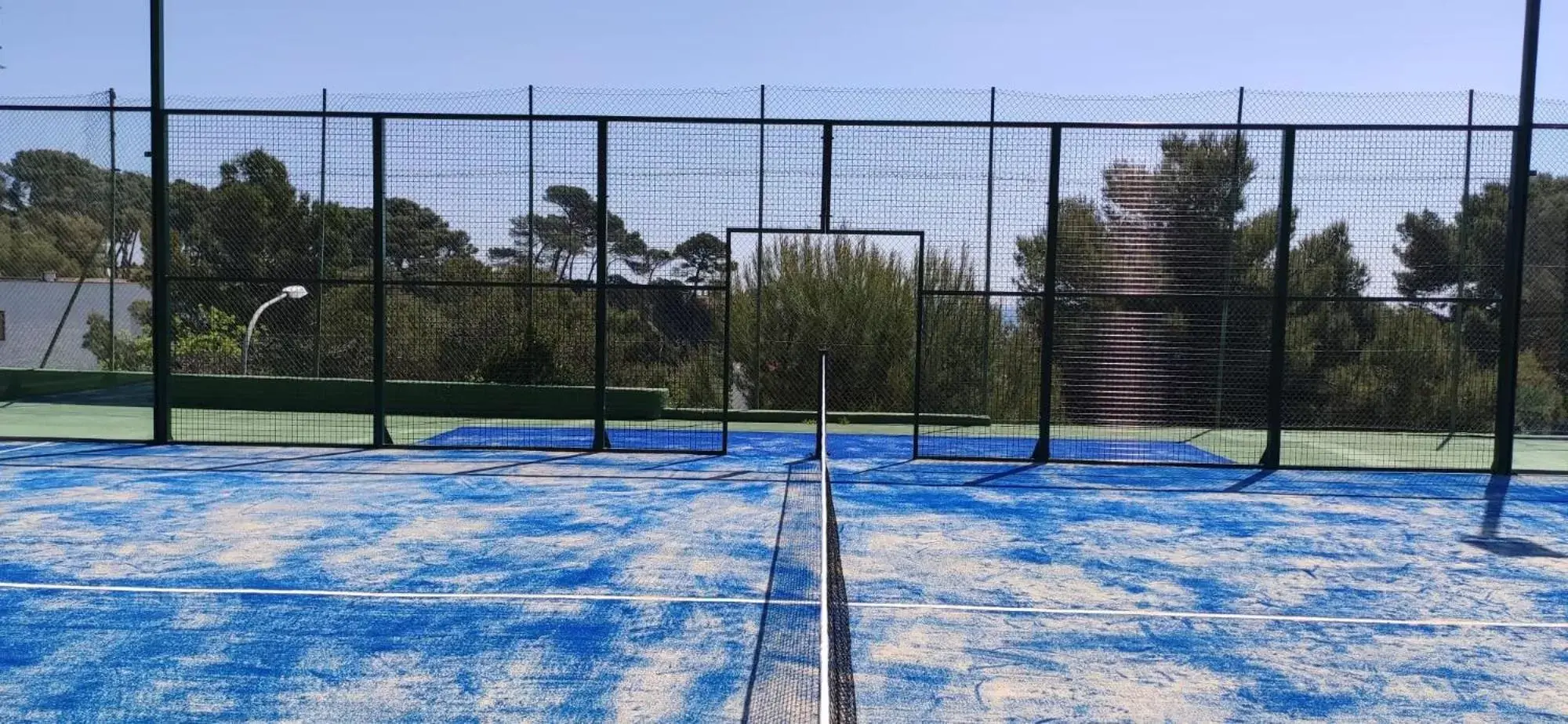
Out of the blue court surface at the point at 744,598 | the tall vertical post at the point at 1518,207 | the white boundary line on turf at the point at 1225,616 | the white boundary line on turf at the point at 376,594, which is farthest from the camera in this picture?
the tall vertical post at the point at 1518,207

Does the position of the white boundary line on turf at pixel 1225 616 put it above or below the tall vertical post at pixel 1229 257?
below

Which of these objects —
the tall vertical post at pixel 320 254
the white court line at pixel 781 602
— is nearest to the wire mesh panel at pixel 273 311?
the tall vertical post at pixel 320 254

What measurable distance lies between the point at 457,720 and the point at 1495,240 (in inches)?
602

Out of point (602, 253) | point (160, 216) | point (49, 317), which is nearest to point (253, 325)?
point (49, 317)

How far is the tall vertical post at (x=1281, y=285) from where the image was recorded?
11.7m

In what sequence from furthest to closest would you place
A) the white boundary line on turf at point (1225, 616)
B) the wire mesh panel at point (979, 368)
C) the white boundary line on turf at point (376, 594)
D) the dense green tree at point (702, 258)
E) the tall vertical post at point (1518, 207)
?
the wire mesh panel at point (979, 368) < the dense green tree at point (702, 258) < the tall vertical post at point (1518, 207) < the white boundary line on turf at point (376, 594) < the white boundary line on turf at point (1225, 616)

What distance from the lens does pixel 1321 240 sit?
1487cm

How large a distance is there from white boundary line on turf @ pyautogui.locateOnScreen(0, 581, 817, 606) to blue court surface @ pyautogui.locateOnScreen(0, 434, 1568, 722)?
2cm

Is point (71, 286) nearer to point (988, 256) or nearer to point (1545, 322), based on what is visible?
point (988, 256)

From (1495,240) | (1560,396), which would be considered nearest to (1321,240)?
(1495,240)

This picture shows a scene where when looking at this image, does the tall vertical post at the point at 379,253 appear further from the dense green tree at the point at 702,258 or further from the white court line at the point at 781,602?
the white court line at the point at 781,602

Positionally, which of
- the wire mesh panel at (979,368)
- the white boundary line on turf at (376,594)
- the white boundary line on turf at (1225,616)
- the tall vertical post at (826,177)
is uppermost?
the tall vertical post at (826,177)

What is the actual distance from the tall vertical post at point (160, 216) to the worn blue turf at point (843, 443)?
2788 mm

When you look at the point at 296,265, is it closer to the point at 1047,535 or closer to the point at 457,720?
the point at 1047,535
